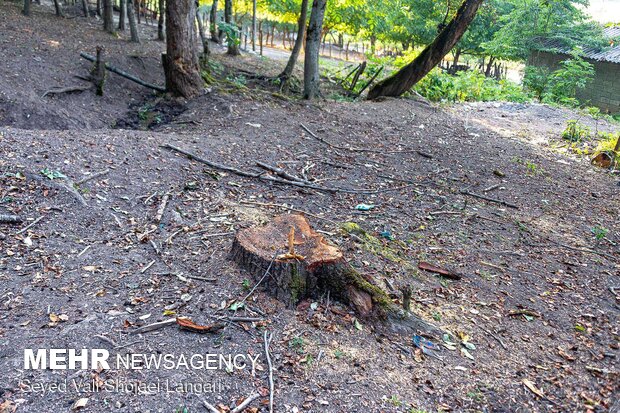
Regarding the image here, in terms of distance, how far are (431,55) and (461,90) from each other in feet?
14.3

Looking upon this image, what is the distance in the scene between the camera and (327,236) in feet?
13.2

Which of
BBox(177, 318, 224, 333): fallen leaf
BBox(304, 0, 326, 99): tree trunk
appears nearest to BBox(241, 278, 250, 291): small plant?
BBox(177, 318, 224, 333): fallen leaf

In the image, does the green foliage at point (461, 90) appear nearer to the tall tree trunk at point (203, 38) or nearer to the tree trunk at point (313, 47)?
the tree trunk at point (313, 47)

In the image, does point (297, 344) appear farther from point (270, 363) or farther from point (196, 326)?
point (196, 326)

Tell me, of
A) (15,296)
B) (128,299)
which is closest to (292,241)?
(128,299)

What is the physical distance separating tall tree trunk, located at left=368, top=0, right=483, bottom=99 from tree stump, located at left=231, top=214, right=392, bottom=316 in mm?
7842

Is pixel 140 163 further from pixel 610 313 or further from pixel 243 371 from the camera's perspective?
pixel 610 313

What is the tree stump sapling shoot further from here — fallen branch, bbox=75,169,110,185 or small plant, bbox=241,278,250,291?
fallen branch, bbox=75,169,110,185

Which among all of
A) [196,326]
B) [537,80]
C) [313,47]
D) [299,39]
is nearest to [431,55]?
[313,47]

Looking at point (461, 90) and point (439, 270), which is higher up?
point (461, 90)

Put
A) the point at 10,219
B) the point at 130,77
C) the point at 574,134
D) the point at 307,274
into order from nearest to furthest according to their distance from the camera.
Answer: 1. the point at 307,274
2. the point at 10,219
3. the point at 130,77
4. the point at 574,134

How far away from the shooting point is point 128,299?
3.00 m

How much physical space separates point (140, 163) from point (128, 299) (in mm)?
2408

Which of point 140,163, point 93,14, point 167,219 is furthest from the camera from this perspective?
point 93,14
